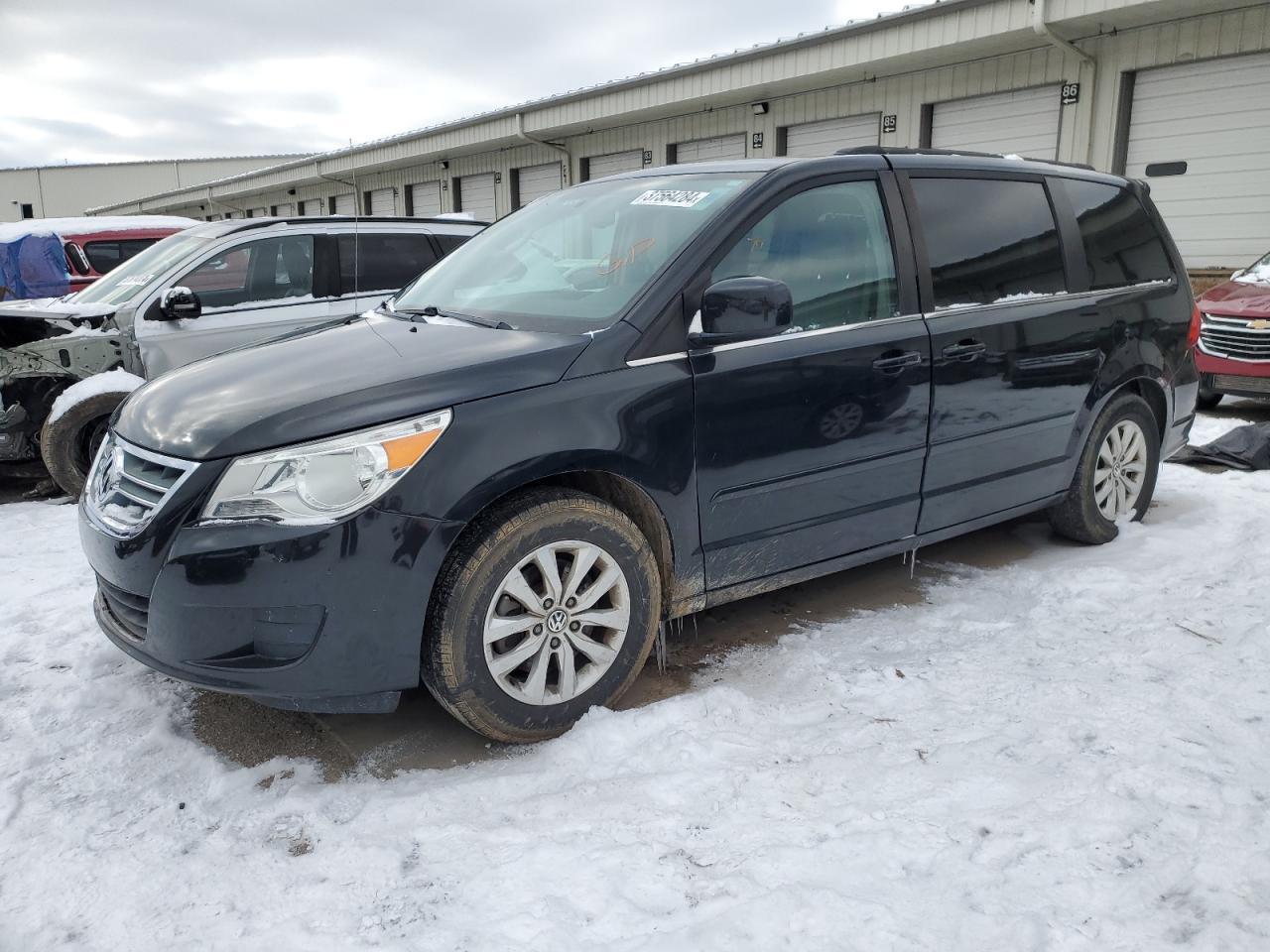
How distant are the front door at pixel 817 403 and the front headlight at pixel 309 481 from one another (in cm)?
105

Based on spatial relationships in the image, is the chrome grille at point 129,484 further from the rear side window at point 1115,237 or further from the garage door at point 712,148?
the garage door at point 712,148

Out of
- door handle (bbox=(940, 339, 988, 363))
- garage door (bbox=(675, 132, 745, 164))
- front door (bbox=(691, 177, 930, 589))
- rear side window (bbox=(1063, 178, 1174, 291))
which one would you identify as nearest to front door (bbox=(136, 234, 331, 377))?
front door (bbox=(691, 177, 930, 589))

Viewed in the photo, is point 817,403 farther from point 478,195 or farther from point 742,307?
point 478,195

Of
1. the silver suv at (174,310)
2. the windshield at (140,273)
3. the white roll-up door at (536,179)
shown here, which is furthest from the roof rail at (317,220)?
the white roll-up door at (536,179)

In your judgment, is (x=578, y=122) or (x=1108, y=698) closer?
(x=1108, y=698)

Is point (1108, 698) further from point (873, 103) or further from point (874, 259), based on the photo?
point (873, 103)

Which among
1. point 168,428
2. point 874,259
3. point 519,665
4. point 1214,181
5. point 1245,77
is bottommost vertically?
point 519,665

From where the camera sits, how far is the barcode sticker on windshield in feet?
11.1

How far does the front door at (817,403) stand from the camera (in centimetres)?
313

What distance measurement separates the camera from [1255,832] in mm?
2334

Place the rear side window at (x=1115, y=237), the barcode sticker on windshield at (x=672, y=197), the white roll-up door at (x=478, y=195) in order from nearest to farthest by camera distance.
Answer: the barcode sticker on windshield at (x=672, y=197)
the rear side window at (x=1115, y=237)
the white roll-up door at (x=478, y=195)

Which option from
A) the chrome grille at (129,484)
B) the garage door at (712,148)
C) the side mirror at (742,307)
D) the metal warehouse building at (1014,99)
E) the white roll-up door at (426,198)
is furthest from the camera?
the white roll-up door at (426,198)

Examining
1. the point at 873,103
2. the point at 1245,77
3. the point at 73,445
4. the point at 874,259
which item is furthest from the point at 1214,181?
the point at 73,445

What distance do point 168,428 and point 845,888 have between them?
7.08 ft
